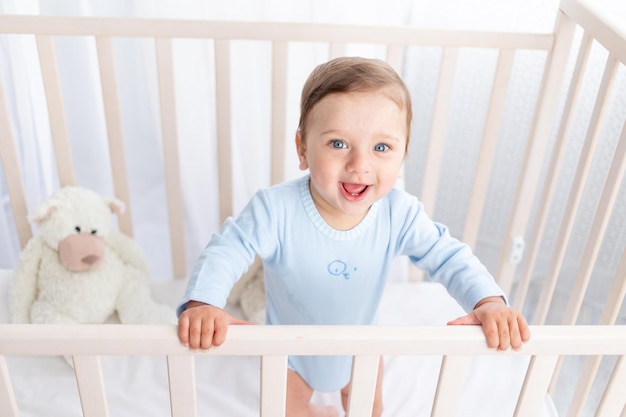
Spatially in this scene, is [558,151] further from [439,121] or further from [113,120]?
[113,120]

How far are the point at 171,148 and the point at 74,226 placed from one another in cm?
22

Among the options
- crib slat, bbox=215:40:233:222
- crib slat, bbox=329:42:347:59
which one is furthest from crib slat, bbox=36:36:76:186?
crib slat, bbox=329:42:347:59

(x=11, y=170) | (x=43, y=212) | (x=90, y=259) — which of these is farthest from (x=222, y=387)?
(x=11, y=170)

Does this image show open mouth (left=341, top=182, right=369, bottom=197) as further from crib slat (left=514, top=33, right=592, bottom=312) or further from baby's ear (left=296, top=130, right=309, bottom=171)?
crib slat (left=514, top=33, right=592, bottom=312)

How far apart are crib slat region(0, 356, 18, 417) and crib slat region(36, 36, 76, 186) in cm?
64

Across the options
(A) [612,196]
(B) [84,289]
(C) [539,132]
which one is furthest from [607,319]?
(B) [84,289]

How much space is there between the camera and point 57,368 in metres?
1.14

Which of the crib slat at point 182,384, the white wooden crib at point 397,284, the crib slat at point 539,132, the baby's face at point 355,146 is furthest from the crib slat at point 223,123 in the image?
the crib slat at point 182,384

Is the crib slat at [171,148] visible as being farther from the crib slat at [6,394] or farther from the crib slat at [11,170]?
the crib slat at [6,394]

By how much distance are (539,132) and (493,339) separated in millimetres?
677

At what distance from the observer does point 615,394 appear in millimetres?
735

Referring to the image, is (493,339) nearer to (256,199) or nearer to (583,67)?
(256,199)

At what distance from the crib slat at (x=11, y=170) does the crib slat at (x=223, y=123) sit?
36cm

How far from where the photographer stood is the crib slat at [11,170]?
1.20m
